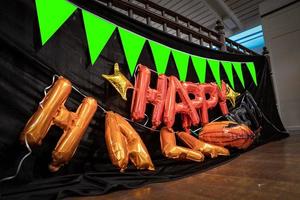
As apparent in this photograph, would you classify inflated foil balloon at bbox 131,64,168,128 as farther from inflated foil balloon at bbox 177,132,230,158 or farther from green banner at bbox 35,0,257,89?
inflated foil balloon at bbox 177,132,230,158

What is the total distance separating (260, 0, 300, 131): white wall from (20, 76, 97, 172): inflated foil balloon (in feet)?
12.4

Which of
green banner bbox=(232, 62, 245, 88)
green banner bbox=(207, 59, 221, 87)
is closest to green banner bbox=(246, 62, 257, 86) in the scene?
green banner bbox=(232, 62, 245, 88)

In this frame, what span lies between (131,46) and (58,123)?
2.52ft

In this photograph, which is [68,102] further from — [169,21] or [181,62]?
[169,21]

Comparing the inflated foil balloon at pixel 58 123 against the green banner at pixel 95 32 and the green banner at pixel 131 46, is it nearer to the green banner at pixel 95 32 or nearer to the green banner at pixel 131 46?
the green banner at pixel 95 32

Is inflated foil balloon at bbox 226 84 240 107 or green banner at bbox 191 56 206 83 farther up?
green banner at bbox 191 56 206 83

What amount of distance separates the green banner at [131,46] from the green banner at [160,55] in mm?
131

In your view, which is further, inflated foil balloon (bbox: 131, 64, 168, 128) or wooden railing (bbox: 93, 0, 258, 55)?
wooden railing (bbox: 93, 0, 258, 55)

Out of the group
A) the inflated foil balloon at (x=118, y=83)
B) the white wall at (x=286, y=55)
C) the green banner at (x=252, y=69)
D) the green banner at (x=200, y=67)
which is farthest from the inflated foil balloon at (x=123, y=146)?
the white wall at (x=286, y=55)

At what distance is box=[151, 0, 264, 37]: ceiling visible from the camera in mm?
4320

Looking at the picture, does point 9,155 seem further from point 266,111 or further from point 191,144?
point 266,111

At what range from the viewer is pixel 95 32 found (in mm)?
1326

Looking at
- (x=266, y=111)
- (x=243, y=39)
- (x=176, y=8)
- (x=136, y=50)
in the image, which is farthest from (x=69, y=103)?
(x=243, y=39)

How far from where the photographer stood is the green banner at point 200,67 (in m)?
1.97
